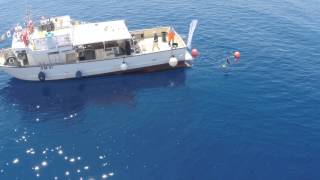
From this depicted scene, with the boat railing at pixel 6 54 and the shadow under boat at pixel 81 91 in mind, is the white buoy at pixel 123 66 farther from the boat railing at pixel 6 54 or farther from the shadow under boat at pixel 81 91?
the boat railing at pixel 6 54

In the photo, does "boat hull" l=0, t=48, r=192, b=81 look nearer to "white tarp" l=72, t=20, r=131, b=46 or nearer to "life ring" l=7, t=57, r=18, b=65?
"life ring" l=7, t=57, r=18, b=65

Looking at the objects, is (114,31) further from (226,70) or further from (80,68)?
(226,70)

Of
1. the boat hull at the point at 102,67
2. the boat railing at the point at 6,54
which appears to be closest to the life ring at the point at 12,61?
the boat hull at the point at 102,67

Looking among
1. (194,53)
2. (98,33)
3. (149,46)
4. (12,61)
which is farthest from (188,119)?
(12,61)

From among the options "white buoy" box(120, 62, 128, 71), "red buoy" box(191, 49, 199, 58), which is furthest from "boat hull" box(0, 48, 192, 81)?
"red buoy" box(191, 49, 199, 58)

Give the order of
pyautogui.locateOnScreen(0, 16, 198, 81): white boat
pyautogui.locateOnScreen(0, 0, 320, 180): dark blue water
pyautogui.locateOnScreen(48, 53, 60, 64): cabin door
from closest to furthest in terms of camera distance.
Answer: pyautogui.locateOnScreen(0, 0, 320, 180): dark blue water
pyautogui.locateOnScreen(0, 16, 198, 81): white boat
pyautogui.locateOnScreen(48, 53, 60, 64): cabin door

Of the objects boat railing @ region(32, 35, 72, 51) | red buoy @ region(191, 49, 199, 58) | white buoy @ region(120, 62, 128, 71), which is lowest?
white buoy @ region(120, 62, 128, 71)

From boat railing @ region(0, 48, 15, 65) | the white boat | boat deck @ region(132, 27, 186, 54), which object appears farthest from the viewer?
boat deck @ region(132, 27, 186, 54)
